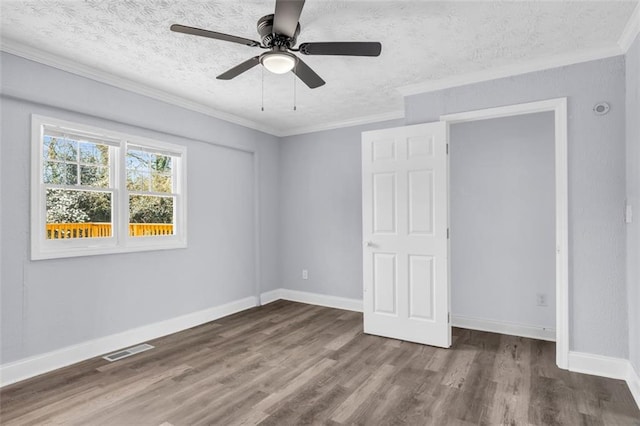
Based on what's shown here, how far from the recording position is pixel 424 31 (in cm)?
254

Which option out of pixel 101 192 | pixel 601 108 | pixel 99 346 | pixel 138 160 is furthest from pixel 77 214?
pixel 601 108

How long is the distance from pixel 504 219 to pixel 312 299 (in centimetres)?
283

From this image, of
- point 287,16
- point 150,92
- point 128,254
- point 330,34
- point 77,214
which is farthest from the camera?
point 150,92

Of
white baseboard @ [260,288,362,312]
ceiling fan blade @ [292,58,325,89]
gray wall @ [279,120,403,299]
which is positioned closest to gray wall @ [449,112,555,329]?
gray wall @ [279,120,403,299]

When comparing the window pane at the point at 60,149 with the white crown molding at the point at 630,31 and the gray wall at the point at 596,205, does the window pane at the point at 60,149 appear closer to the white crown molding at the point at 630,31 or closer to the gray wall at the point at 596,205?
the gray wall at the point at 596,205

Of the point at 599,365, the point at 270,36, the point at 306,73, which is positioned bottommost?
the point at 599,365

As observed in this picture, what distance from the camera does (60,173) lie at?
3061mm

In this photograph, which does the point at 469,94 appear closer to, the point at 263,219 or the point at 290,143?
the point at 290,143

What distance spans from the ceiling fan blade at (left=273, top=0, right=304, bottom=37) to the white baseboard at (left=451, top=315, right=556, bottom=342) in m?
3.61

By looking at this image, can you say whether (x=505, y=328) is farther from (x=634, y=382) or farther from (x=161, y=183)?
(x=161, y=183)

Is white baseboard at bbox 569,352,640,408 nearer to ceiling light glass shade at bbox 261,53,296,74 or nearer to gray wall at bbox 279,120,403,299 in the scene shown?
gray wall at bbox 279,120,403,299

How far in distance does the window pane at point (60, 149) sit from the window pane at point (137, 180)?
53 cm

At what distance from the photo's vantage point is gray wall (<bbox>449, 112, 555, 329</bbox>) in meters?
3.69

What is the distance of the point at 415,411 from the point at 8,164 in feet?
11.7
